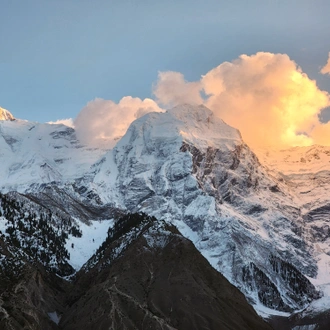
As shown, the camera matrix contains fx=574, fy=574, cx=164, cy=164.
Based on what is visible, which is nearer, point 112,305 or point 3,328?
point 3,328

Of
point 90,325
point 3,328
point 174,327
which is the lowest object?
point 3,328

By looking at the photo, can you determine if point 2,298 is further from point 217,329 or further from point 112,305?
point 217,329

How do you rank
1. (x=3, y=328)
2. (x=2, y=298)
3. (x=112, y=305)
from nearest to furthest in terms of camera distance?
(x=3, y=328), (x=2, y=298), (x=112, y=305)

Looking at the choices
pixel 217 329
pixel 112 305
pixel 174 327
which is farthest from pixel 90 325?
pixel 217 329

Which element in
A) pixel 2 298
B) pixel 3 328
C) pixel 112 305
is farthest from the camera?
pixel 112 305

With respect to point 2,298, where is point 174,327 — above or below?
above

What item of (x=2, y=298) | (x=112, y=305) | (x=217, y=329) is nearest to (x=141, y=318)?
(x=112, y=305)

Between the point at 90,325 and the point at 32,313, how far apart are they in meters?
20.1

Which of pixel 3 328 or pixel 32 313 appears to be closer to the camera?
pixel 3 328

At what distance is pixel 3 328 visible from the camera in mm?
169250

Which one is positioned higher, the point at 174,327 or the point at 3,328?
the point at 174,327

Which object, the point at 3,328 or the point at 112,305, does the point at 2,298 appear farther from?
the point at 112,305

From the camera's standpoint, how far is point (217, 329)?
19988 centimetres

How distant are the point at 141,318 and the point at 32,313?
36.6 meters
